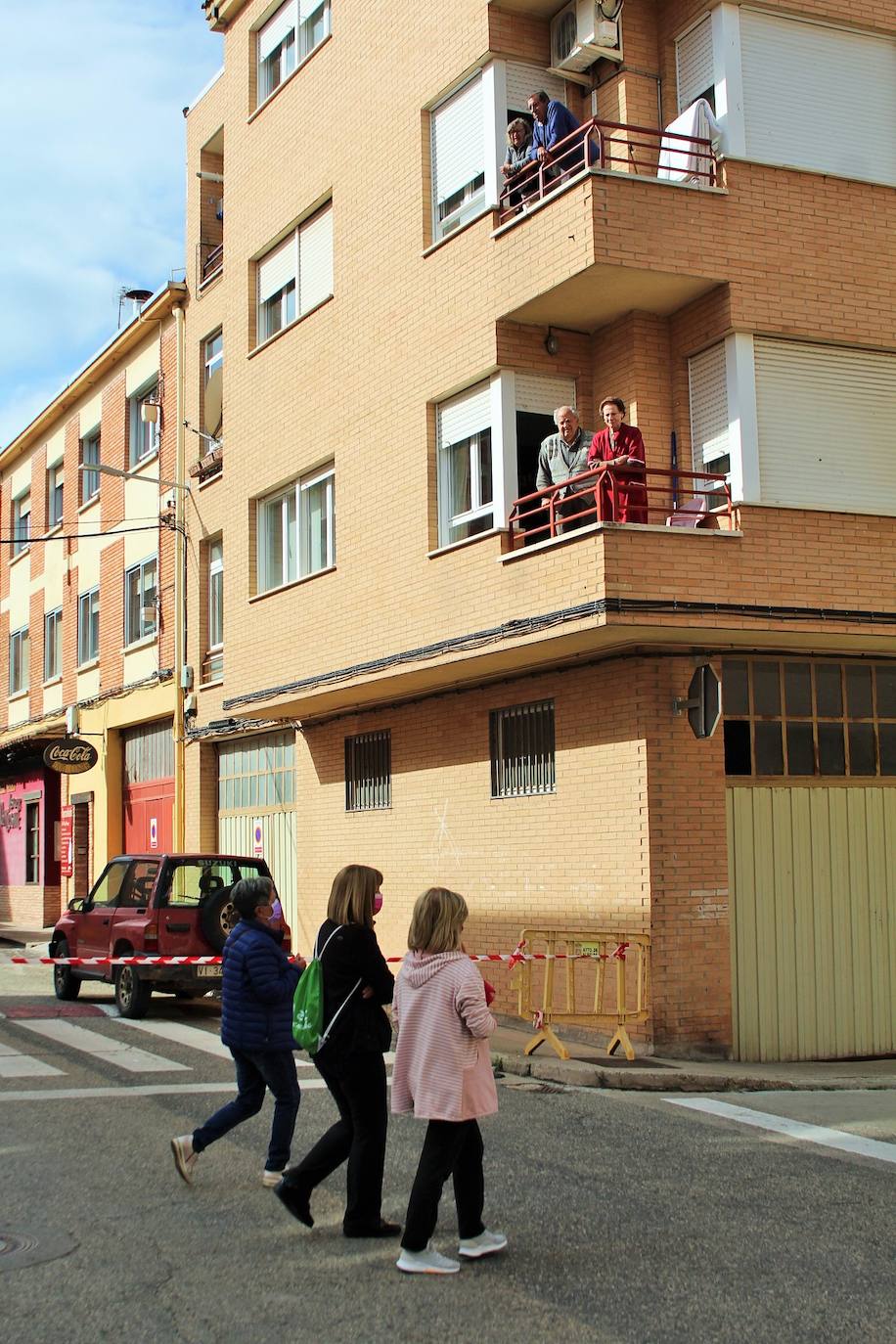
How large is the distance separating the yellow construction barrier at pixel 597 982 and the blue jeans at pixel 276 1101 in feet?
15.0

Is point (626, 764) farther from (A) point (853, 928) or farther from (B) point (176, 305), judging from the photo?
(B) point (176, 305)

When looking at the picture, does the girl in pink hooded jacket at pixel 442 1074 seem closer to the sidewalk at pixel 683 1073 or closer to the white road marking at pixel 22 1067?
the sidewalk at pixel 683 1073

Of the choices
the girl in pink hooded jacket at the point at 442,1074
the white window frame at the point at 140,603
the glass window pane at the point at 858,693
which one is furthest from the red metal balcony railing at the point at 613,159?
the white window frame at the point at 140,603

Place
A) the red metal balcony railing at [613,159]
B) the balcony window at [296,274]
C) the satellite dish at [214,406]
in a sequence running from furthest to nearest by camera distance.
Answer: the satellite dish at [214,406], the balcony window at [296,274], the red metal balcony railing at [613,159]

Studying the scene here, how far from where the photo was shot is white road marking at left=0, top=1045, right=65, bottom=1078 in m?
11.2

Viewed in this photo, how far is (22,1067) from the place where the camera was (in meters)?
11.5

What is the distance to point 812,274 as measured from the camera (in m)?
13.5

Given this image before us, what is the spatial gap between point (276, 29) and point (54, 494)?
544 inches

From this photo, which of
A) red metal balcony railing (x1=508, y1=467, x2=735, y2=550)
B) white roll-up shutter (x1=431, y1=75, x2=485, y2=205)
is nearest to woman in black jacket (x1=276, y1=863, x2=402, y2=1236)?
red metal balcony railing (x1=508, y1=467, x2=735, y2=550)

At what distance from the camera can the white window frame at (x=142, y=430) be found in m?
25.7

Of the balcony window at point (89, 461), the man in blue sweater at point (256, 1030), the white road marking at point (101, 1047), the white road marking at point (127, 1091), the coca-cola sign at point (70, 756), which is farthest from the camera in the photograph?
the balcony window at point (89, 461)

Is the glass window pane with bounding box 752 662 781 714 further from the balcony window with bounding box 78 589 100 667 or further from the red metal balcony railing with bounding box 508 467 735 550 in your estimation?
the balcony window with bounding box 78 589 100 667

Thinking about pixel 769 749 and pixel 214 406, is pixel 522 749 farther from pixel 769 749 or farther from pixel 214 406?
pixel 214 406

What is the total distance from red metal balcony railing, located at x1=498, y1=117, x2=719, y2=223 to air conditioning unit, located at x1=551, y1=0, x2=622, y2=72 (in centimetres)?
72
